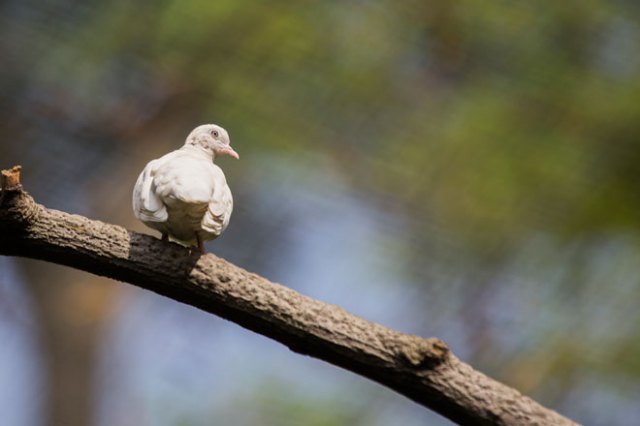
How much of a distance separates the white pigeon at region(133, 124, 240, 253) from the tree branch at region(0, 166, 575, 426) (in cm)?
8

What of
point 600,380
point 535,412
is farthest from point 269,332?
point 600,380

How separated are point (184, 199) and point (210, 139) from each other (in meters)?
0.64

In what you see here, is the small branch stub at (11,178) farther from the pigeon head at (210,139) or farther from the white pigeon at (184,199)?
the pigeon head at (210,139)

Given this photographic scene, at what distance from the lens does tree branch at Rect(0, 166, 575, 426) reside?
1879mm

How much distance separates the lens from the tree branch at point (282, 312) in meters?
1.88

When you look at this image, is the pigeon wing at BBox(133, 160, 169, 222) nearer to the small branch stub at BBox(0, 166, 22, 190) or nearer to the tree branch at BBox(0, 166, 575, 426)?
the tree branch at BBox(0, 166, 575, 426)

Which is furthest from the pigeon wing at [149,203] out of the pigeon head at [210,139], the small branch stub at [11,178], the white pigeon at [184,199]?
the pigeon head at [210,139]

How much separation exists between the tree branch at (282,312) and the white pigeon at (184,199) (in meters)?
0.08

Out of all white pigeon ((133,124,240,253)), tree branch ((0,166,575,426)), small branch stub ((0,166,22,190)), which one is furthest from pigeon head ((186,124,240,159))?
small branch stub ((0,166,22,190))

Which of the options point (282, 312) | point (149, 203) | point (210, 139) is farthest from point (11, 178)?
point (210, 139)

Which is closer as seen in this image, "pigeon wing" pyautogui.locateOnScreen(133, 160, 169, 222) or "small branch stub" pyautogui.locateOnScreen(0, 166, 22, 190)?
"small branch stub" pyautogui.locateOnScreen(0, 166, 22, 190)

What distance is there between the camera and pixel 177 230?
2.04m

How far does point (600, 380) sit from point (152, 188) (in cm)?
224

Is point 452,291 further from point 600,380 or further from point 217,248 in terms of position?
point 217,248
